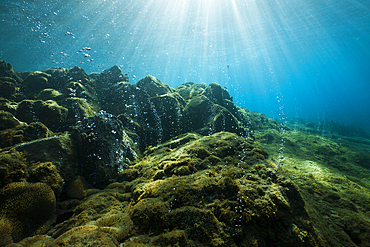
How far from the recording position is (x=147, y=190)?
4.12 meters

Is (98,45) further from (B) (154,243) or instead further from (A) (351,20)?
(A) (351,20)

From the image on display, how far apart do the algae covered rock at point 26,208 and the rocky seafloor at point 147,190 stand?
18mm

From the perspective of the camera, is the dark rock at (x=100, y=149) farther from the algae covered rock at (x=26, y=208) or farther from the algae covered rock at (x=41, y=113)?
the algae covered rock at (x=41, y=113)

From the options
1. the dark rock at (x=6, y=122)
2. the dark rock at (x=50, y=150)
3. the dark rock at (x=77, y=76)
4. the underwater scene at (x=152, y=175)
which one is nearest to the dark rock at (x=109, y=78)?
the underwater scene at (x=152, y=175)

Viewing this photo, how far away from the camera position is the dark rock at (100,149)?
5.89m

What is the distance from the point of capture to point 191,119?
11961 millimetres

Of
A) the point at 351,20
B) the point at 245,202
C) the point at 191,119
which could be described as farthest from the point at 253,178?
the point at 351,20

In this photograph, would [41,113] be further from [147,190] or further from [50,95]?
[147,190]

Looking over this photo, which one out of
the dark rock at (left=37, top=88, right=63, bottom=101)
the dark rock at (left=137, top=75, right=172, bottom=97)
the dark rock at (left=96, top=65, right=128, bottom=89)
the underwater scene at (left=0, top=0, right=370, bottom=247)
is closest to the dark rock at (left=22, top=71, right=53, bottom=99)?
the underwater scene at (left=0, top=0, right=370, bottom=247)

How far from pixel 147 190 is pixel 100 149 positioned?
138 inches

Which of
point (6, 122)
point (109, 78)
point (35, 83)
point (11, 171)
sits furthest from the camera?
point (109, 78)

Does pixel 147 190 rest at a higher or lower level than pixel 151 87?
lower

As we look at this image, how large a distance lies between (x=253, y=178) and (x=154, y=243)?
3343 mm

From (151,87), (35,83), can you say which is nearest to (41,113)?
(35,83)
